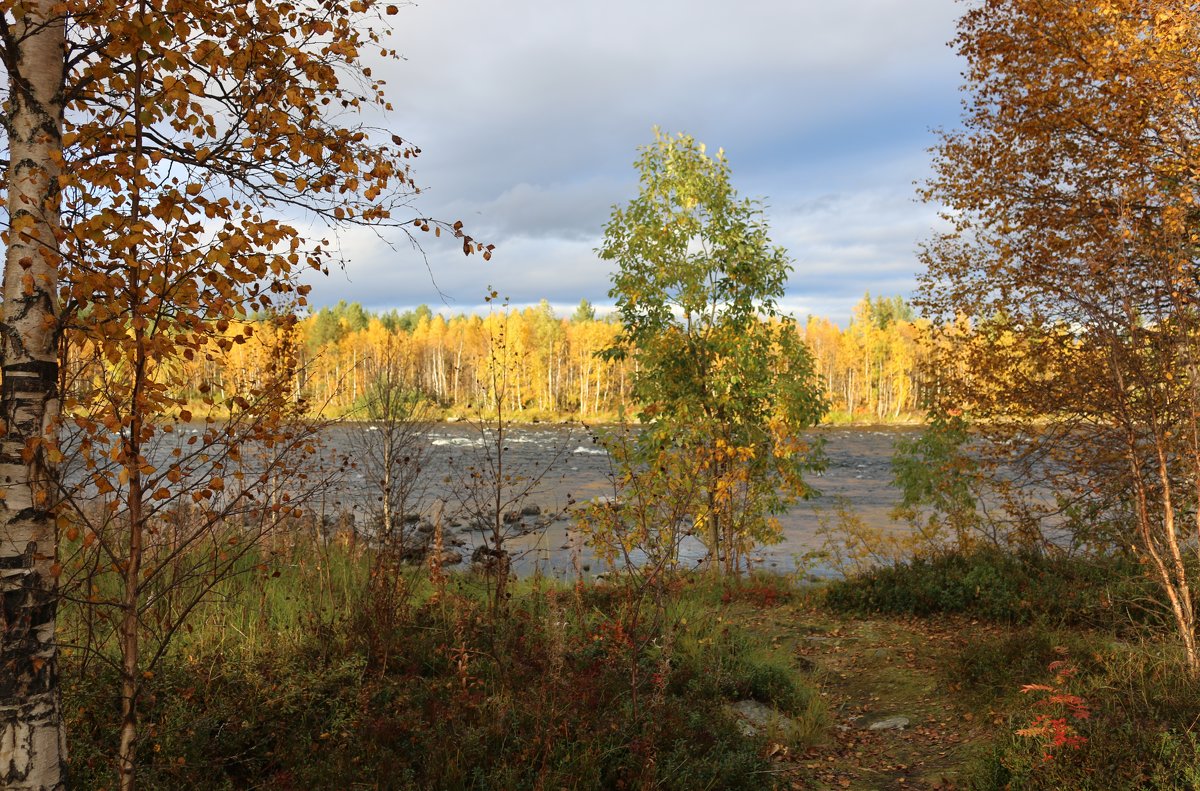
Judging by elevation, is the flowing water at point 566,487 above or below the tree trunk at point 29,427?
below

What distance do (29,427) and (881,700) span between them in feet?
22.2

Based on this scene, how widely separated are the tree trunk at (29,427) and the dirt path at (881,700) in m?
4.42

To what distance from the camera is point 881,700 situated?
6711 millimetres

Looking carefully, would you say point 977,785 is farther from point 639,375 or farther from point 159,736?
point 639,375

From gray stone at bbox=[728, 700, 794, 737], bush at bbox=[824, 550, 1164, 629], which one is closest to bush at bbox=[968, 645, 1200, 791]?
gray stone at bbox=[728, 700, 794, 737]

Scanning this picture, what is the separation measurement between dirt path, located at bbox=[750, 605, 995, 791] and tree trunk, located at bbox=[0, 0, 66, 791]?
14.5 ft

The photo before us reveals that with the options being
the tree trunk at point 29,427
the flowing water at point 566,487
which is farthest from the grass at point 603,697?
the flowing water at point 566,487

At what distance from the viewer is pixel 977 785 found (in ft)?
15.4

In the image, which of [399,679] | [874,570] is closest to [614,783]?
[399,679]

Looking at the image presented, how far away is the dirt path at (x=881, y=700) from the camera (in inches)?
208

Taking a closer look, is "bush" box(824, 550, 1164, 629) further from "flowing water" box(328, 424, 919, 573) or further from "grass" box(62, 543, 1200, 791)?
"flowing water" box(328, 424, 919, 573)

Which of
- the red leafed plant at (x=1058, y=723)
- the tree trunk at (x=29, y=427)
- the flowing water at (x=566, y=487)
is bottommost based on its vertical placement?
the flowing water at (x=566, y=487)

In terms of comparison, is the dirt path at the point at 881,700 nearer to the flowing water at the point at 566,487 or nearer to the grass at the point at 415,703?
the grass at the point at 415,703

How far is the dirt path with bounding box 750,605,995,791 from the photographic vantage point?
527 centimetres
